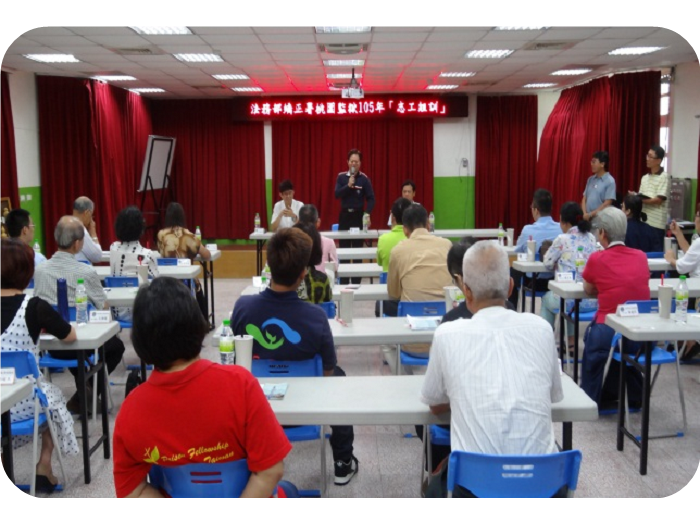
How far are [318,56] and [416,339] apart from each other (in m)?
4.87

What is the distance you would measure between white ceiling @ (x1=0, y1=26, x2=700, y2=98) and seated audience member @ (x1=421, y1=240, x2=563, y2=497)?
14.0 feet

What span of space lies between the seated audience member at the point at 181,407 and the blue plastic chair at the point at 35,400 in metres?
1.33

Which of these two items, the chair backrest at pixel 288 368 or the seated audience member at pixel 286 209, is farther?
the seated audience member at pixel 286 209

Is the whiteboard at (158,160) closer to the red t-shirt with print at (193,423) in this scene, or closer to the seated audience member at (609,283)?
the seated audience member at (609,283)

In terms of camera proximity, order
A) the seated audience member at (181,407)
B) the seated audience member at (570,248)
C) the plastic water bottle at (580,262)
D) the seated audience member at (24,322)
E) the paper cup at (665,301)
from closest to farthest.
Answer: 1. the seated audience member at (181,407)
2. the seated audience member at (24,322)
3. the paper cup at (665,301)
4. the plastic water bottle at (580,262)
5. the seated audience member at (570,248)

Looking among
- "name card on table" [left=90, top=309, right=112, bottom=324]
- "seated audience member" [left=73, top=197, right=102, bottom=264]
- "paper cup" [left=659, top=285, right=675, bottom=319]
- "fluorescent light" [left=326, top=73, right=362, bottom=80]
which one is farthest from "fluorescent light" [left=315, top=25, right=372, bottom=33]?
"paper cup" [left=659, top=285, right=675, bottom=319]

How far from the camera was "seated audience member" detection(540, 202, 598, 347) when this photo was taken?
5117 mm

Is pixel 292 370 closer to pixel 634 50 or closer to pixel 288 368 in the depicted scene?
pixel 288 368

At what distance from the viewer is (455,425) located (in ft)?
6.93

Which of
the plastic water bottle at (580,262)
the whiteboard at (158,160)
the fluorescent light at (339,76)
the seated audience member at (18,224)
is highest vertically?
the fluorescent light at (339,76)

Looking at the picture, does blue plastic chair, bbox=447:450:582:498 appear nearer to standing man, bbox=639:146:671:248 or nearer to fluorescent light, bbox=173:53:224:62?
fluorescent light, bbox=173:53:224:62

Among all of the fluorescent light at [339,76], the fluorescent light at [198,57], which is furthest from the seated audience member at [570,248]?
the fluorescent light at [339,76]

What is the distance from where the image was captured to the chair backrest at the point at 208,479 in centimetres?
180

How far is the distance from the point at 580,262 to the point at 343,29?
9.35ft
